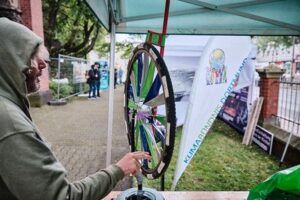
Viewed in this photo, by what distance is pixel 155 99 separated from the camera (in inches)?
58.2

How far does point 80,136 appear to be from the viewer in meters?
6.84

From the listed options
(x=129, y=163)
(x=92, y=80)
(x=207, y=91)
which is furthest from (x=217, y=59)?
(x=92, y=80)

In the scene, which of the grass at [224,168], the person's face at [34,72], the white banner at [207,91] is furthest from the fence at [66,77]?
the person's face at [34,72]

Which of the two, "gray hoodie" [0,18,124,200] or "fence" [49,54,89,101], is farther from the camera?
"fence" [49,54,89,101]

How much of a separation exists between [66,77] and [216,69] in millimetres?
10151

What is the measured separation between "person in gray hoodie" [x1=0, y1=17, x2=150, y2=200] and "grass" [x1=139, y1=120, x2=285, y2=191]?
326 centimetres

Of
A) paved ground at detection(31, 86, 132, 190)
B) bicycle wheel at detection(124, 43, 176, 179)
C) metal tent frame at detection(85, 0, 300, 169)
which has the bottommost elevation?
paved ground at detection(31, 86, 132, 190)

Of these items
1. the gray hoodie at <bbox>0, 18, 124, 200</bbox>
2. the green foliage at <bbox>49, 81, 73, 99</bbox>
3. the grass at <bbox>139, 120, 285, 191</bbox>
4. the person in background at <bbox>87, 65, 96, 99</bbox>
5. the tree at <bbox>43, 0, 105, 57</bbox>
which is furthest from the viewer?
the person in background at <bbox>87, 65, 96, 99</bbox>

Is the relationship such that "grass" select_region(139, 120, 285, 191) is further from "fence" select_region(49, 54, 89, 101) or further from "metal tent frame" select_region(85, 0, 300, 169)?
"fence" select_region(49, 54, 89, 101)

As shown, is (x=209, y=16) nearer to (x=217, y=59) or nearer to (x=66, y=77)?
(x=217, y=59)

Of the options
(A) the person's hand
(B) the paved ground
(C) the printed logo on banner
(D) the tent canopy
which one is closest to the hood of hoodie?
(A) the person's hand

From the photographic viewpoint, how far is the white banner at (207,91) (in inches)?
119

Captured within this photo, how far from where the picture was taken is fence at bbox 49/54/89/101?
1177cm

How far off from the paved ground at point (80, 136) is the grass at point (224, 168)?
35.0 inches
